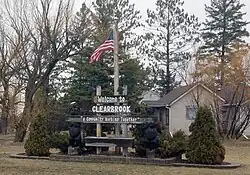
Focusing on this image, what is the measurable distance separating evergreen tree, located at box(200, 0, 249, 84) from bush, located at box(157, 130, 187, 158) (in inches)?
1356

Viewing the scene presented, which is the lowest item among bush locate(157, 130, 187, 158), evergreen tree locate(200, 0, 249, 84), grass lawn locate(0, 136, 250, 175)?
grass lawn locate(0, 136, 250, 175)

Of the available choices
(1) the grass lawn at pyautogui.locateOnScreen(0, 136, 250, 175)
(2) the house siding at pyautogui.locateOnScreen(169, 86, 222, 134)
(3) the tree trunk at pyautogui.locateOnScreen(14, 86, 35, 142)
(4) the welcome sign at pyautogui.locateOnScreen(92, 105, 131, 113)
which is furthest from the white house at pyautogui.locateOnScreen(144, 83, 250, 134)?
(1) the grass lawn at pyautogui.locateOnScreen(0, 136, 250, 175)

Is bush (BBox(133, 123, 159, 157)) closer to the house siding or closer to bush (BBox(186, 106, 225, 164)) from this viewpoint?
bush (BBox(186, 106, 225, 164))

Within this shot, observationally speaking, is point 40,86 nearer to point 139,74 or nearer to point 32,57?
point 32,57

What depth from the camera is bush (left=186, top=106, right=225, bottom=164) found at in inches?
569

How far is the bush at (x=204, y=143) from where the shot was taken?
569 inches

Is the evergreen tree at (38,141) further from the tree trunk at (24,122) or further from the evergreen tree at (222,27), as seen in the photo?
the evergreen tree at (222,27)

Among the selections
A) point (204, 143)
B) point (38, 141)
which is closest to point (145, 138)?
point (204, 143)

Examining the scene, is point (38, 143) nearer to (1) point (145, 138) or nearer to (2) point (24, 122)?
(1) point (145, 138)

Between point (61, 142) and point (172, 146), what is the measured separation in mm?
3981

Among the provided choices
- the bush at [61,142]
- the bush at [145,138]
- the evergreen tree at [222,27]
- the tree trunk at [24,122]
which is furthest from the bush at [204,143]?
the evergreen tree at [222,27]

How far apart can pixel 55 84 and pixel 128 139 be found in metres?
25.5

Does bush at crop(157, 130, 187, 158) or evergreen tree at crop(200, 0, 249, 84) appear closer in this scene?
bush at crop(157, 130, 187, 158)

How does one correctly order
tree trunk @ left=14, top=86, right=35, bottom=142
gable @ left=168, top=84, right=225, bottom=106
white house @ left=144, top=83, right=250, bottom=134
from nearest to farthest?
tree trunk @ left=14, top=86, right=35, bottom=142 → gable @ left=168, top=84, right=225, bottom=106 → white house @ left=144, top=83, right=250, bottom=134
